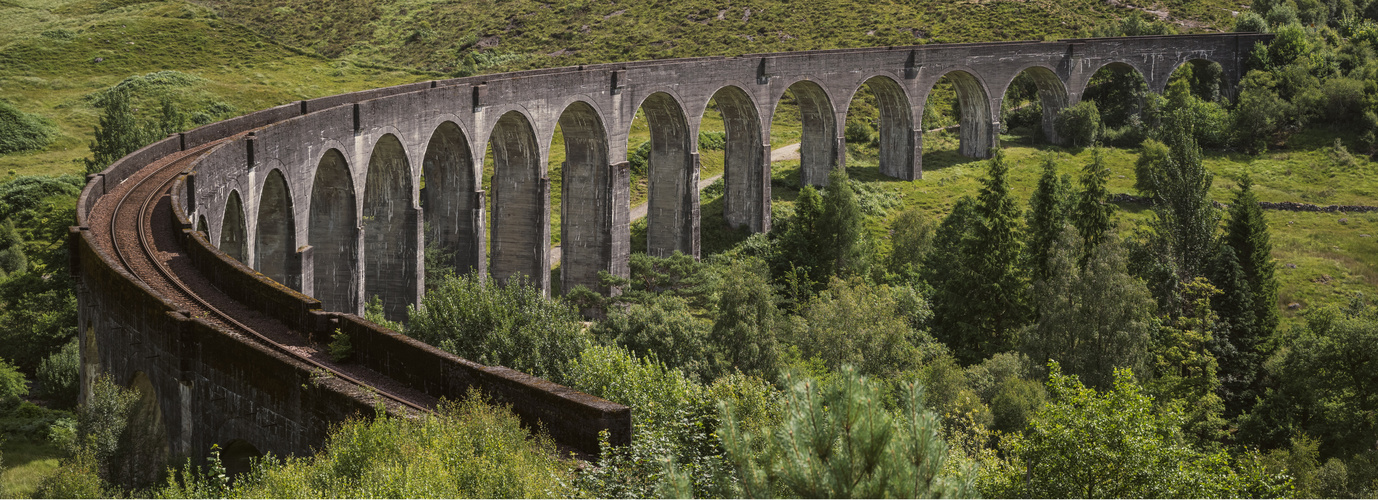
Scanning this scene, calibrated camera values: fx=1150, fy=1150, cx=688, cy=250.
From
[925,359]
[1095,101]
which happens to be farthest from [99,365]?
[1095,101]

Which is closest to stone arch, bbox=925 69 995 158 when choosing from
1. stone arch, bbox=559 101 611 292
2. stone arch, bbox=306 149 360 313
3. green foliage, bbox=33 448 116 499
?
stone arch, bbox=559 101 611 292

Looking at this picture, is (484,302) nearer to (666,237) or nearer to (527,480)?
(527,480)

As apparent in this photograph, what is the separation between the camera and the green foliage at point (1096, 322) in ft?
136

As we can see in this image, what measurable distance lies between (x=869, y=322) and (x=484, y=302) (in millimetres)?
15885

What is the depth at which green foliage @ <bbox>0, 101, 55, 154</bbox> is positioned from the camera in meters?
64.9

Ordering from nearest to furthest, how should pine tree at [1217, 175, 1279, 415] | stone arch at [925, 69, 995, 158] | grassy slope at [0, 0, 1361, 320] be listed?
pine tree at [1217, 175, 1279, 415] < grassy slope at [0, 0, 1361, 320] < stone arch at [925, 69, 995, 158]

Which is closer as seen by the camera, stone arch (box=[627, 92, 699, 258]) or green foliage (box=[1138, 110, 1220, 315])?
green foliage (box=[1138, 110, 1220, 315])

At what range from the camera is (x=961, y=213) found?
177 feet

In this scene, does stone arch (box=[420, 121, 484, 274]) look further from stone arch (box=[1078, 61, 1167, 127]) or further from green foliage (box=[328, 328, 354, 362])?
stone arch (box=[1078, 61, 1167, 127])

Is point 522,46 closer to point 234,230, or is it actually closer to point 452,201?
point 452,201

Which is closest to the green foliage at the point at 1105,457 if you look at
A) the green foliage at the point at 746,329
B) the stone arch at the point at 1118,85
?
the green foliage at the point at 746,329

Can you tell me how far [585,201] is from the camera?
5056cm

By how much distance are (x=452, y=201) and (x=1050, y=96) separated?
49.7m

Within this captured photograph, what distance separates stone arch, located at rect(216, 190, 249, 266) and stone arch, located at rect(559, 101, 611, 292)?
18360 millimetres
